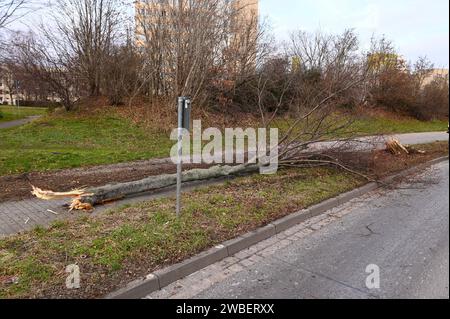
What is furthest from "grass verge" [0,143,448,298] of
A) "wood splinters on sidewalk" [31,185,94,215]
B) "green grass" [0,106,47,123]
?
"green grass" [0,106,47,123]

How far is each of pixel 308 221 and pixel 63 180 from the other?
17.8 ft

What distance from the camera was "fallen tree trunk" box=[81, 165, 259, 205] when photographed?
5.32 meters

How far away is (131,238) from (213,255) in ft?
3.55

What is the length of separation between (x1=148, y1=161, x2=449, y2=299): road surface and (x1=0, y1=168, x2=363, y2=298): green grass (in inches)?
16.8

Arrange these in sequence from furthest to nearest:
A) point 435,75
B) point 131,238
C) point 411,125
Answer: point 411,125
point 435,75
point 131,238

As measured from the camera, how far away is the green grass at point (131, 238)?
9.98ft

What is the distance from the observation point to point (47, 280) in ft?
9.74

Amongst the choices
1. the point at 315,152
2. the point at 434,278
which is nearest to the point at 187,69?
the point at 315,152

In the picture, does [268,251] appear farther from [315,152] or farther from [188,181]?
[315,152]

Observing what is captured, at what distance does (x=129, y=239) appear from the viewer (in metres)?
3.76

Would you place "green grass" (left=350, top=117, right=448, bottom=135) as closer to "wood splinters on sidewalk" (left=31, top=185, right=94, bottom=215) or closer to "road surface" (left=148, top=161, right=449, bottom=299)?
"road surface" (left=148, top=161, right=449, bottom=299)

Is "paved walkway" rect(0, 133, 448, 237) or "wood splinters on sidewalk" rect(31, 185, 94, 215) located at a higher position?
"wood splinters on sidewalk" rect(31, 185, 94, 215)
